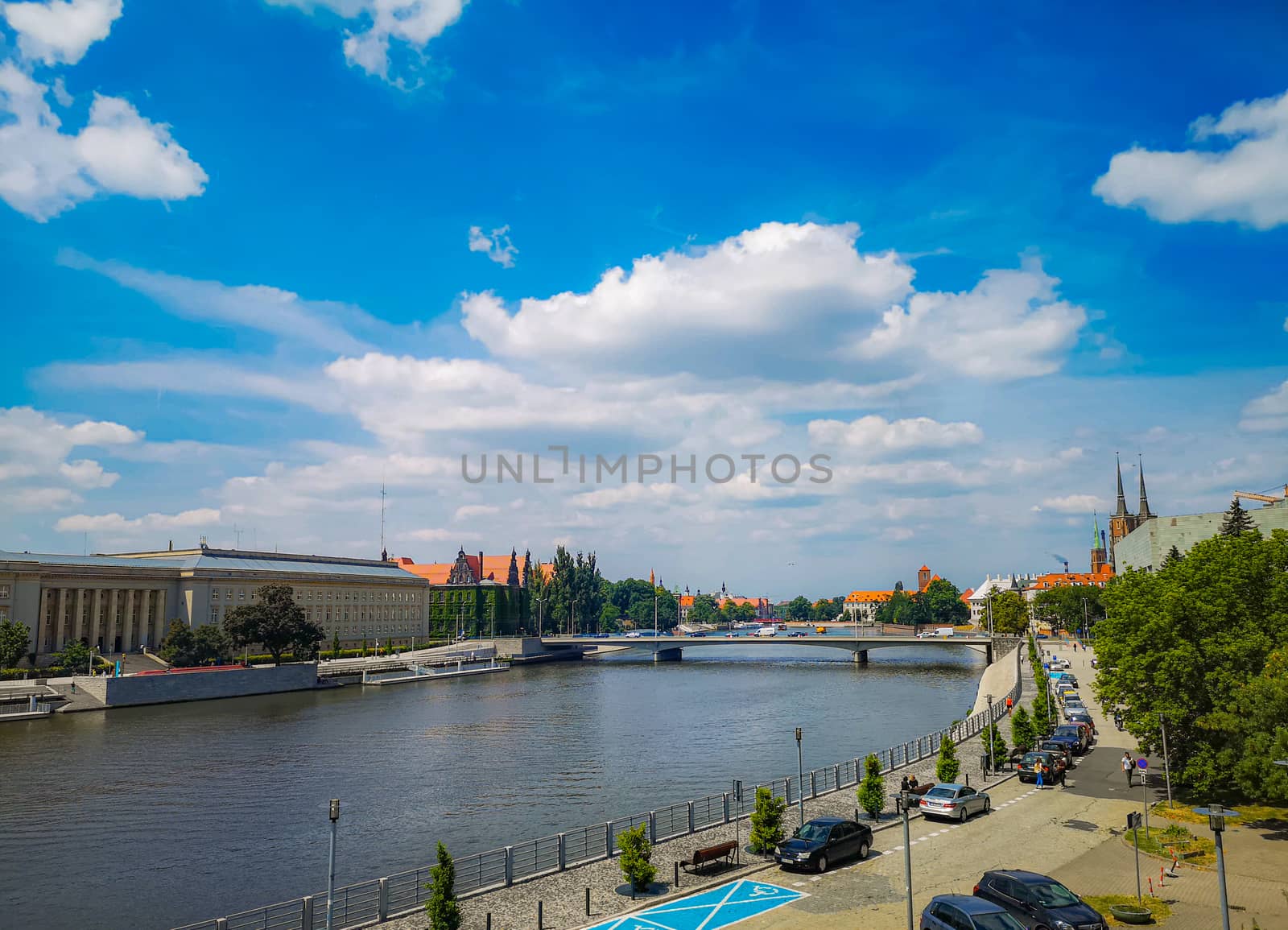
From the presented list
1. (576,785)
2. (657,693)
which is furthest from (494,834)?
(657,693)

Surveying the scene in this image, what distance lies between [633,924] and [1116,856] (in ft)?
53.6

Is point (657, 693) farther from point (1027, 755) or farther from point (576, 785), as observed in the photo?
point (1027, 755)

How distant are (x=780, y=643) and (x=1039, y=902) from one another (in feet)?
419

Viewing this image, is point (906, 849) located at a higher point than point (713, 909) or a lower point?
higher

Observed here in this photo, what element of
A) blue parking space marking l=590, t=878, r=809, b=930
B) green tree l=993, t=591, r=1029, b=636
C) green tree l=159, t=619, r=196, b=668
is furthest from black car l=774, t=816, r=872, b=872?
green tree l=993, t=591, r=1029, b=636

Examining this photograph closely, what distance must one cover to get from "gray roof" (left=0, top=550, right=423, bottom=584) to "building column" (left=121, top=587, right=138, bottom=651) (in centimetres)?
471

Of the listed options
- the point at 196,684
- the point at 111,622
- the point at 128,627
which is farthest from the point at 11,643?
the point at 128,627

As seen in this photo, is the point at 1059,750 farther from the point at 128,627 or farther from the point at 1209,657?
the point at 128,627

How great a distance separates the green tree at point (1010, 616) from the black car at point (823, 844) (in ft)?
458

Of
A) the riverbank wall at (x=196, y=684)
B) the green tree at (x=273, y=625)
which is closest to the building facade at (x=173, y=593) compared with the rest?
the green tree at (x=273, y=625)

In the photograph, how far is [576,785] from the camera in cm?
4747

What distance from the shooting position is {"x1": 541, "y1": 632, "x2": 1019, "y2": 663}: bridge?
440ft

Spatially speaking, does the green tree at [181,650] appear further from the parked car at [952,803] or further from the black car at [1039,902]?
the black car at [1039,902]

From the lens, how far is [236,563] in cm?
14462
